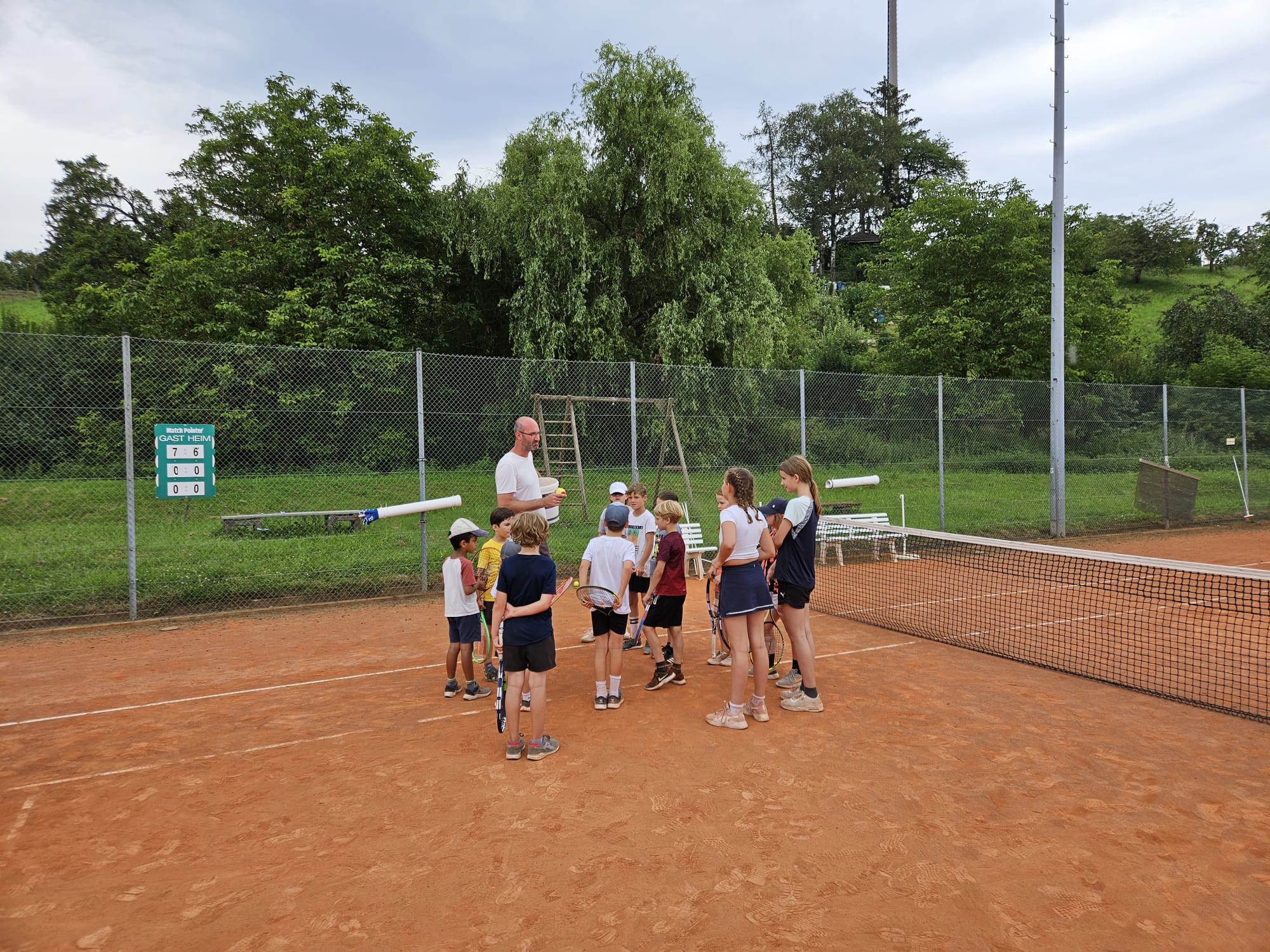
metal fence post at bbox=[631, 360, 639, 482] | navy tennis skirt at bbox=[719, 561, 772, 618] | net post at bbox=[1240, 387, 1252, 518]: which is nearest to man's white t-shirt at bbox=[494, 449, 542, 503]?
navy tennis skirt at bbox=[719, 561, 772, 618]

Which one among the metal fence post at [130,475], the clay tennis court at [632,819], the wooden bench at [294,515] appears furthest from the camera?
the wooden bench at [294,515]

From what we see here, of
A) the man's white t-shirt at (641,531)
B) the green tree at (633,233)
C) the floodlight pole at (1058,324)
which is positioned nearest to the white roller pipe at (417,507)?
the man's white t-shirt at (641,531)

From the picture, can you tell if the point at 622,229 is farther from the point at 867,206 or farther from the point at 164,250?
the point at 867,206

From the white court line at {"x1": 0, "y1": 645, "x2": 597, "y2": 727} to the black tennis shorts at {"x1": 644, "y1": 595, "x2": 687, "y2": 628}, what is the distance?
2069 millimetres

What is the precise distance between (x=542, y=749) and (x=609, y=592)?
3.88 feet

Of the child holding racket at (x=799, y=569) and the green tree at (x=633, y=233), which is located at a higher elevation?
the green tree at (x=633, y=233)

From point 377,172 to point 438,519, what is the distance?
14.1 m

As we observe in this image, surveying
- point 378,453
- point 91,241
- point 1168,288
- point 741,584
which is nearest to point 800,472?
point 741,584

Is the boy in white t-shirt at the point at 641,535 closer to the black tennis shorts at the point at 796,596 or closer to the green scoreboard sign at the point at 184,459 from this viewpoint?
the black tennis shorts at the point at 796,596

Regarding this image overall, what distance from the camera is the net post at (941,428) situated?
42.8 ft

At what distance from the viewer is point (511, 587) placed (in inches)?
178

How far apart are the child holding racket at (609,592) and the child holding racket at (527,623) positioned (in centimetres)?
68

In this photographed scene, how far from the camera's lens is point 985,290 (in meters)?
22.3

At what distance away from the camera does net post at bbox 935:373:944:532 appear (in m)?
13.0
